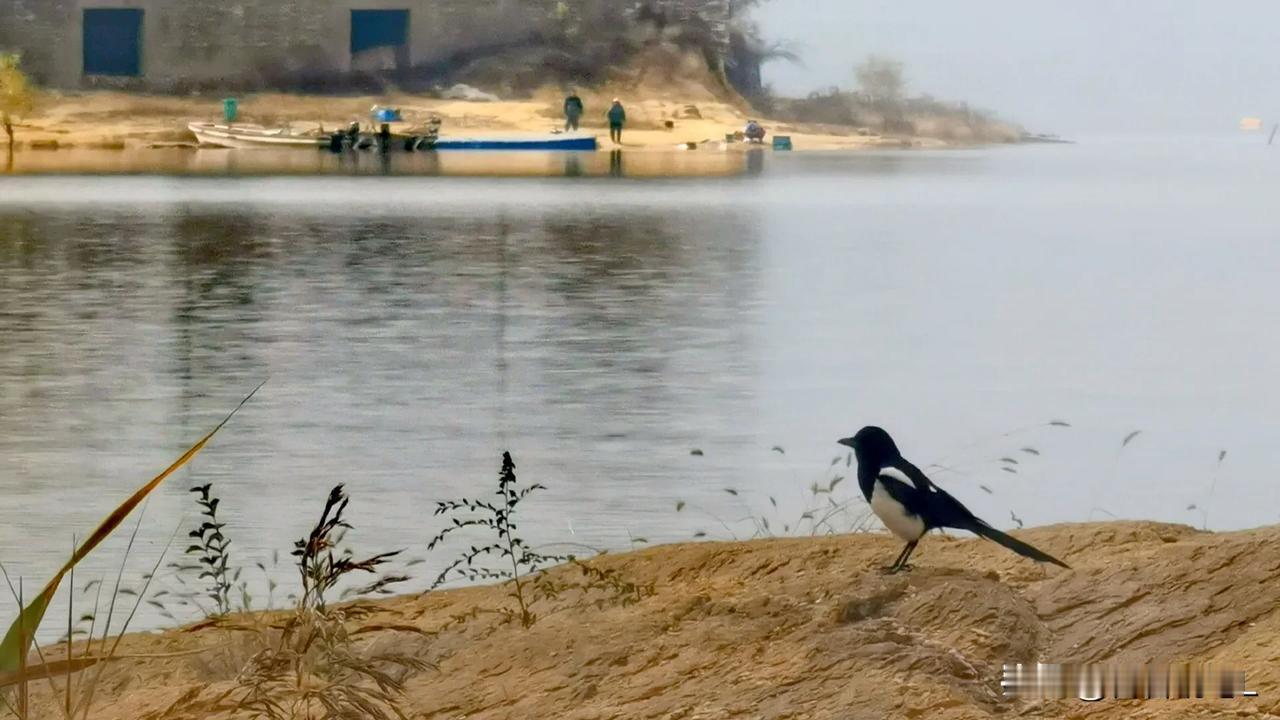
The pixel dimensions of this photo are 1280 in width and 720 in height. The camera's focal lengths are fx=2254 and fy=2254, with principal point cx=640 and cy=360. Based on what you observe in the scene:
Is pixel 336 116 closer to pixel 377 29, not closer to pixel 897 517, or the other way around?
pixel 377 29

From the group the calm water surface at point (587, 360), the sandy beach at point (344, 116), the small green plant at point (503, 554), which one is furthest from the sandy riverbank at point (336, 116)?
the small green plant at point (503, 554)

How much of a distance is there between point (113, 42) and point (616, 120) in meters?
15.4

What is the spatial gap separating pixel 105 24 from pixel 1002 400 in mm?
60104

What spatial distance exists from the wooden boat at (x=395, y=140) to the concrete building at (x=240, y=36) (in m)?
1.49

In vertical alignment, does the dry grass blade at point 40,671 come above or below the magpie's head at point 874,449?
below

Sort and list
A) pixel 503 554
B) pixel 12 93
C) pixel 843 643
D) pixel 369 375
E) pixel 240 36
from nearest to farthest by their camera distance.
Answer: pixel 843 643, pixel 503 554, pixel 369 375, pixel 12 93, pixel 240 36

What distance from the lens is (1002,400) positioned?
11953 millimetres

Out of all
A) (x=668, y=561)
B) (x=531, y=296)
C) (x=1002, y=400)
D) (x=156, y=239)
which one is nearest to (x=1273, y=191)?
(x=156, y=239)

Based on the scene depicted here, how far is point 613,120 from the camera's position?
2731 inches

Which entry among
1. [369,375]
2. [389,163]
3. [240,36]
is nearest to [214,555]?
[369,375]

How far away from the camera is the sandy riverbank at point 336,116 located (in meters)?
66.3

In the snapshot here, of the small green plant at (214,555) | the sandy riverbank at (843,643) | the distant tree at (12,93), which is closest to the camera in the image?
the sandy riverbank at (843,643)

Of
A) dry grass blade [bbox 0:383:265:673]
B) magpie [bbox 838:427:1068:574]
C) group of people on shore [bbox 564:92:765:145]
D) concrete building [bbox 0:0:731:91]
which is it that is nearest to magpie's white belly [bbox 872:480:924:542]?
magpie [bbox 838:427:1068:574]

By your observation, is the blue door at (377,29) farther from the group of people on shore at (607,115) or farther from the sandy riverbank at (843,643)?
the sandy riverbank at (843,643)
